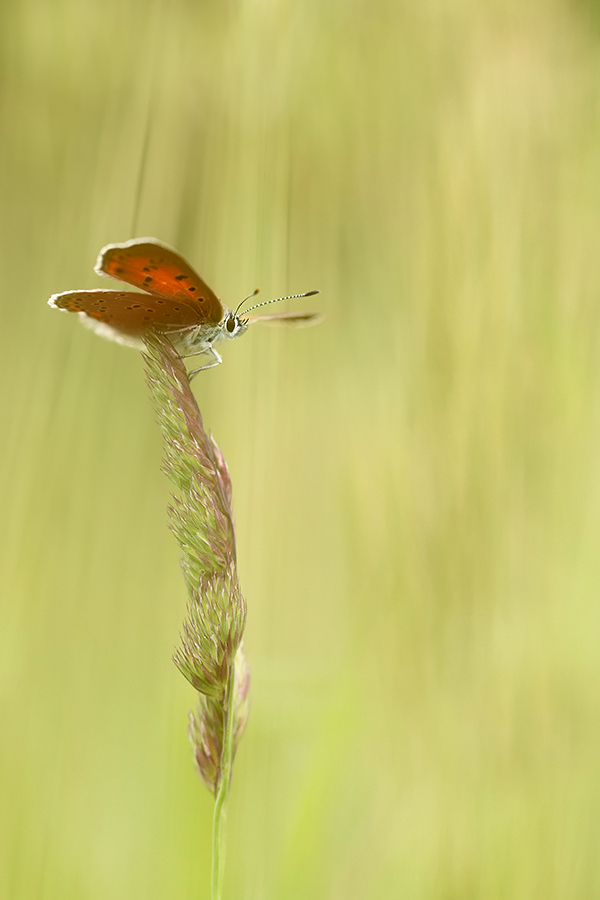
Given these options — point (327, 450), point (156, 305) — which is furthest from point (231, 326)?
point (327, 450)

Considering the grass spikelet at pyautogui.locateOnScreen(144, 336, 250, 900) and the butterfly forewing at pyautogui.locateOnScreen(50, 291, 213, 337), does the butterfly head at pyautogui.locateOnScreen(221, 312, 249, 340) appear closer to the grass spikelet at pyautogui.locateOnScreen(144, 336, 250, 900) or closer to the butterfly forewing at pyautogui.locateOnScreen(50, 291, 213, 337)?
the butterfly forewing at pyautogui.locateOnScreen(50, 291, 213, 337)

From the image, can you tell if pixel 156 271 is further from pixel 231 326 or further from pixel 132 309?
pixel 231 326

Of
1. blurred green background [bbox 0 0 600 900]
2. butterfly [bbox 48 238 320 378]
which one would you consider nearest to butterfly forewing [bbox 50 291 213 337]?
butterfly [bbox 48 238 320 378]

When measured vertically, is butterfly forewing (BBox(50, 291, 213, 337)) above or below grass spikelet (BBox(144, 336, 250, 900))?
above

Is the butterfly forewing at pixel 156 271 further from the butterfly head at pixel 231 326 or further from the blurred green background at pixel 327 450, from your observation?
the blurred green background at pixel 327 450

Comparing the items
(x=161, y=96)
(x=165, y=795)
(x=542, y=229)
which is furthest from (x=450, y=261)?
(x=165, y=795)

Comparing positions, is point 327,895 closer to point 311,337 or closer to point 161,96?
point 311,337

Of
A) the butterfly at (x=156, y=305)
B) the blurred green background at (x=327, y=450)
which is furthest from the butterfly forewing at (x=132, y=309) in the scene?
the blurred green background at (x=327, y=450)

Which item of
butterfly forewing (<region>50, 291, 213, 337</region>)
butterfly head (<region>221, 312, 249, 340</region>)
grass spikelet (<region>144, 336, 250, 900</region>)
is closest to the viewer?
grass spikelet (<region>144, 336, 250, 900</region>)
